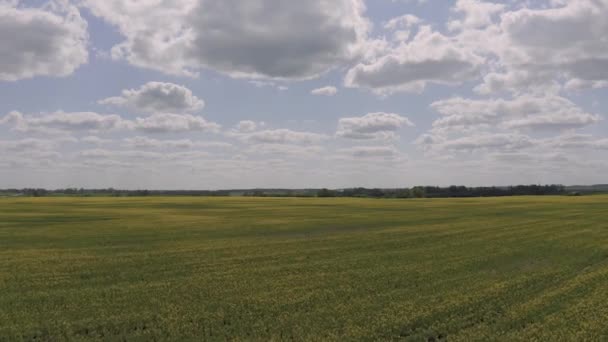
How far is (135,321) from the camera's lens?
45.5ft

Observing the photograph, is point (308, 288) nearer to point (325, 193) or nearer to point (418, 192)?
point (325, 193)

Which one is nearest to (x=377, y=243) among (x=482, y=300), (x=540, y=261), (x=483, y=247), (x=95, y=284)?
(x=483, y=247)

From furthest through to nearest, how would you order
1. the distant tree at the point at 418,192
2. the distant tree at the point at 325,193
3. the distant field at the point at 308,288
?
the distant tree at the point at 418,192
the distant tree at the point at 325,193
the distant field at the point at 308,288

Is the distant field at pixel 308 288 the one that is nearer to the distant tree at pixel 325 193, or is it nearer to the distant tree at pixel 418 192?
the distant tree at pixel 325 193

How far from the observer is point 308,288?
1753 cm

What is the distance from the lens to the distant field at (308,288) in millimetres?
13062

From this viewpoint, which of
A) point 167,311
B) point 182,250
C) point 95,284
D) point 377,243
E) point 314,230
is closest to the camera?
point 167,311

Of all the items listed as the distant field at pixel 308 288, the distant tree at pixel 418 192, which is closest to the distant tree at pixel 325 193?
the distant tree at pixel 418 192

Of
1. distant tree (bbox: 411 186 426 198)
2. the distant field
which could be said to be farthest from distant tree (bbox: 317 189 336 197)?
the distant field

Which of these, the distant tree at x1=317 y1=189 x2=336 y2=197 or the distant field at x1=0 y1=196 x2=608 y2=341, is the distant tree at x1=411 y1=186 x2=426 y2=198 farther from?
the distant field at x1=0 y1=196 x2=608 y2=341

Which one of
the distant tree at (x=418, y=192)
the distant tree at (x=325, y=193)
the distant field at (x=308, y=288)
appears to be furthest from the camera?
the distant tree at (x=418, y=192)

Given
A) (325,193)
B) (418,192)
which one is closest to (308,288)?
(325,193)

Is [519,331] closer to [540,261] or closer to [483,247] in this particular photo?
[540,261]

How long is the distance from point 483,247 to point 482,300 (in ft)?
43.0
